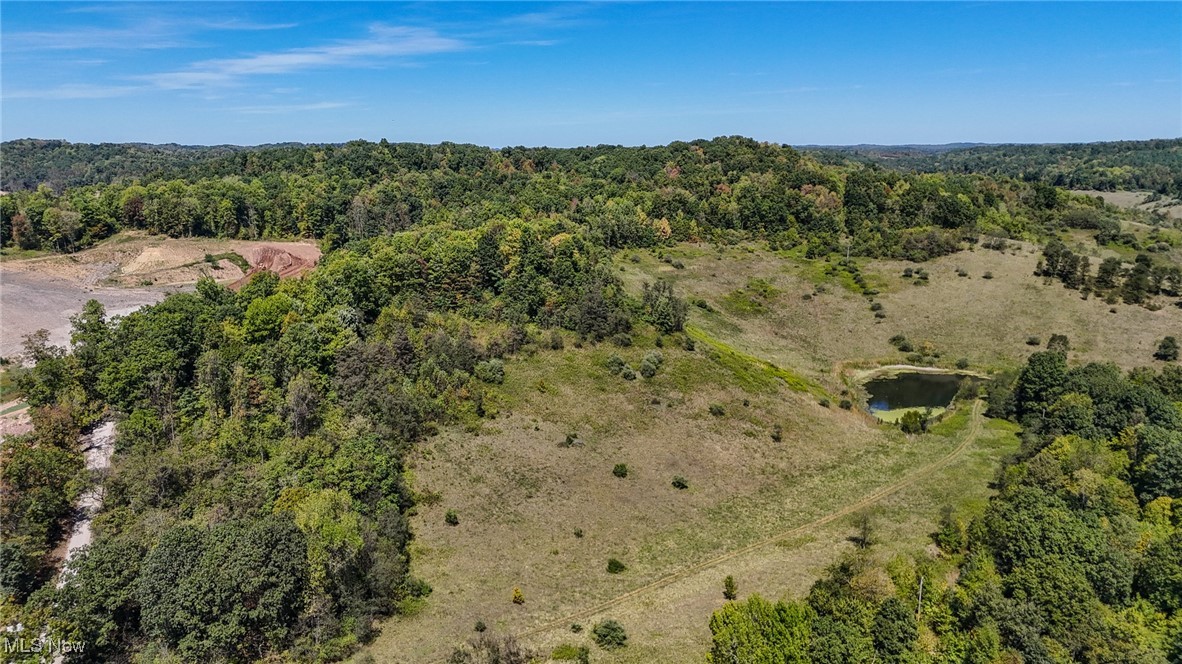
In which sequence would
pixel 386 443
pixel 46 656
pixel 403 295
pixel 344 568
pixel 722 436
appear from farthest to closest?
pixel 403 295 → pixel 722 436 → pixel 386 443 → pixel 344 568 → pixel 46 656

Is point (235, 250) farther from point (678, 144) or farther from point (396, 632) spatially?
point (678, 144)

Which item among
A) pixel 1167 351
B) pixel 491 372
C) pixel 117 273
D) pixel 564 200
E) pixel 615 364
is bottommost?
pixel 1167 351

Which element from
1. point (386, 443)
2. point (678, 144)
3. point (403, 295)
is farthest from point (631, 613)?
point (678, 144)

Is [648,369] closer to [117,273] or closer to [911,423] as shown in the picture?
[911,423]

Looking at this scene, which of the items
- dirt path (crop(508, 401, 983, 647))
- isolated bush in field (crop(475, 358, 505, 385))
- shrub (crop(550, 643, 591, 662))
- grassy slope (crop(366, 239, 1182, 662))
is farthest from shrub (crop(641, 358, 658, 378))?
shrub (crop(550, 643, 591, 662))

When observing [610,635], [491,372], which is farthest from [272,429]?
[610,635]

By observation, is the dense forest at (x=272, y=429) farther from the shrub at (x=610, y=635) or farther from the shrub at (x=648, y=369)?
the shrub at (x=610, y=635)

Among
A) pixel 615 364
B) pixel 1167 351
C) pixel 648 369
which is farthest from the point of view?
pixel 1167 351

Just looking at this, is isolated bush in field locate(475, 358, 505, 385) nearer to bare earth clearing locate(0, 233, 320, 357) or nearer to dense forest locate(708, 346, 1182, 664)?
dense forest locate(708, 346, 1182, 664)

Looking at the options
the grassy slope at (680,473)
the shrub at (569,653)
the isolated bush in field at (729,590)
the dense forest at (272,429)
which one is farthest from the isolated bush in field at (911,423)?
the shrub at (569,653)
